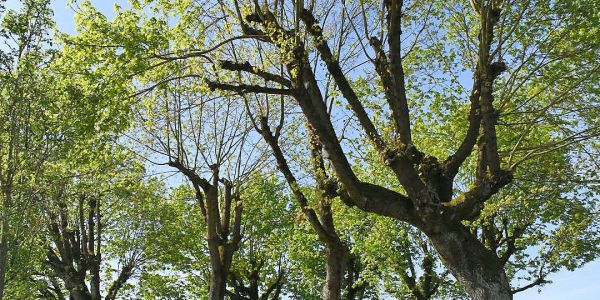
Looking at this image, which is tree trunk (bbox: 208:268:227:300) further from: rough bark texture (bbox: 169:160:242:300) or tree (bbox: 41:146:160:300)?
tree (bbox: 41:146:160:300)

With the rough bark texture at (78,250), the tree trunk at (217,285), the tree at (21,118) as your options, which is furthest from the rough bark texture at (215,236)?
the rough bark texture at (78,250)

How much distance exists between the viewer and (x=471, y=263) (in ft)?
32.2

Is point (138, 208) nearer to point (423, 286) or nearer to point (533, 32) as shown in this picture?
point (423, 286)

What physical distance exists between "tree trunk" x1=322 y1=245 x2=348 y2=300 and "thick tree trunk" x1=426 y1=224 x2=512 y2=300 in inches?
142

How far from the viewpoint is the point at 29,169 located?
14758 mm

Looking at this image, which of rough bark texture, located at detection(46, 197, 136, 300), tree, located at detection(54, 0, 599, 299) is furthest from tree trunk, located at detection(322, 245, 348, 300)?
rough bark texture, located at detection(46, 197, 136, 300)

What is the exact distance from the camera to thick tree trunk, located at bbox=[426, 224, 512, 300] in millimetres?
9609

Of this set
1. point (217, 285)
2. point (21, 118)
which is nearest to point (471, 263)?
point (217, 285)

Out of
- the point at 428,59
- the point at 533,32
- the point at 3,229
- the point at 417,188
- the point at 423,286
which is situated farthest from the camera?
the point at 423,286

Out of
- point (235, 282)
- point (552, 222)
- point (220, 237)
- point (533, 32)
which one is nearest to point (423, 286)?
point (552, 222)

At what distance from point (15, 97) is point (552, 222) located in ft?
65.2

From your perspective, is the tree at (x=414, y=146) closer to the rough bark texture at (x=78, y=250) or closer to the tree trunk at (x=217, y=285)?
the tree trunk at (x=217, y=285)

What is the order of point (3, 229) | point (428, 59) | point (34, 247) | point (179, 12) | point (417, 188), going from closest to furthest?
point (417, 188)
point (179, 12)
point (3, 229)
point (428, 59)
point (34, 247)

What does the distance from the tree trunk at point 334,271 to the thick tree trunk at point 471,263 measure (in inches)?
142
